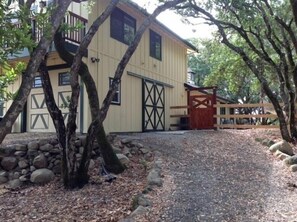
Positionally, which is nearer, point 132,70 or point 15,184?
point 15,184

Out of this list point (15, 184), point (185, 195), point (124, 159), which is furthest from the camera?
point (124, 159)

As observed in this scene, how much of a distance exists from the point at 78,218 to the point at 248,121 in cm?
2396

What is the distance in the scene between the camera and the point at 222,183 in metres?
6.35

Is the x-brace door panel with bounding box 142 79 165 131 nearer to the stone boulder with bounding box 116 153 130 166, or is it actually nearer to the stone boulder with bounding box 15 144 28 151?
the stone boulder with bounding box 116 153 130 166

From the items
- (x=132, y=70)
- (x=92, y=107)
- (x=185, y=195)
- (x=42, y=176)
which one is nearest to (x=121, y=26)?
(x=132, y=70)

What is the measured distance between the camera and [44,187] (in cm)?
686

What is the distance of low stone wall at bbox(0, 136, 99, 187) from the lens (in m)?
7.40

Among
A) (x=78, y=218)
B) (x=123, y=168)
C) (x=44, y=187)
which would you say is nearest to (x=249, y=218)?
(x=78, y=218)

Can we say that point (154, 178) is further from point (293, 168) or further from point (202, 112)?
point (202, 112)

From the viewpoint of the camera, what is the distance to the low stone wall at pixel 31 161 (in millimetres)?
7402

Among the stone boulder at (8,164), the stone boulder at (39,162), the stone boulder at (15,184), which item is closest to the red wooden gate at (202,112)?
the stone boulder at (39,162)

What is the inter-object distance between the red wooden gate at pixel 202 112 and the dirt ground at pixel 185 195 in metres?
5.69

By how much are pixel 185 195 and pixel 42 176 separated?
3.56 meters

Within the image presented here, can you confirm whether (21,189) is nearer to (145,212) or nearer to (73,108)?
(73,108)
